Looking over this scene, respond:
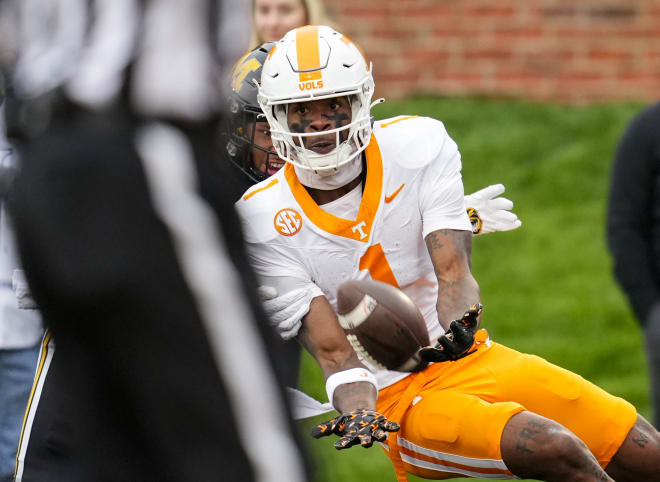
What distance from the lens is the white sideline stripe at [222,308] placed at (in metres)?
1.49

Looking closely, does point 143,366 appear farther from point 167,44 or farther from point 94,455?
point 167,44

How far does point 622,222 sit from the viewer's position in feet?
15.6

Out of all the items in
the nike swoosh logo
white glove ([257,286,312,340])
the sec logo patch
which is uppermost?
the nike swoosh logo

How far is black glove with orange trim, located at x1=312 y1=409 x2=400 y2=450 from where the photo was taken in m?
3.22

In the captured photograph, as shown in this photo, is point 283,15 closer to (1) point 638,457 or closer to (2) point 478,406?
(2) point 478,406

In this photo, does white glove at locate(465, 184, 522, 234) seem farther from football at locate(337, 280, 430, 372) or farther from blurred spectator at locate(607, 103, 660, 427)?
football at locate(337, 280, 430, 372)

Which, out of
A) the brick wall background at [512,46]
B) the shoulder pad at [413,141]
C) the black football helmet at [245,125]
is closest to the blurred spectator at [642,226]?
the shoulder pad at [413,141]

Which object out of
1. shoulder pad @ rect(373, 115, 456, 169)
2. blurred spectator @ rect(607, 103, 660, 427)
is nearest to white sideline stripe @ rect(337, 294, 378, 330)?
shoulder pad @ rect(373, 115, 456, 169)

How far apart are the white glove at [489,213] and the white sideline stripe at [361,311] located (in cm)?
109

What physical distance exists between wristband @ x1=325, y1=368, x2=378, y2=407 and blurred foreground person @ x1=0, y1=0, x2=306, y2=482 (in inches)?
80.4

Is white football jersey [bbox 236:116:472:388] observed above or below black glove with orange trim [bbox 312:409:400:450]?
above

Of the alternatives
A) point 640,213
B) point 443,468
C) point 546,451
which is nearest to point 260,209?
point 443,468

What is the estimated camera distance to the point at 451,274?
373 centimetres

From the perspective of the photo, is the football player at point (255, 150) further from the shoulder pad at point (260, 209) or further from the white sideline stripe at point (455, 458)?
the white sideline stripe at point (455, 458)
